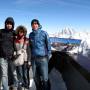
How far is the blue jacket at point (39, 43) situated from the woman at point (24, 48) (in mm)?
168

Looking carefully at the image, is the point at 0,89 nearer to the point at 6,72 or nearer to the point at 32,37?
the point at 6,72

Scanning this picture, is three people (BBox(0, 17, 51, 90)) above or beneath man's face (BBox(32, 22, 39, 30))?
beneath

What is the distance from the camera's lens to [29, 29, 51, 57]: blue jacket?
7848 millimetres

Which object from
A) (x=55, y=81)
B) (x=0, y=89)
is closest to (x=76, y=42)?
(x=55, y=81)

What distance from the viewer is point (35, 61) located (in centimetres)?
795

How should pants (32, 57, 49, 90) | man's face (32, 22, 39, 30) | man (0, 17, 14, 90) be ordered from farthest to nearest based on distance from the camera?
pants (32, 57, 49, 90), man's face (32, 22, 39, 30), man (0, 17, 14, 90)

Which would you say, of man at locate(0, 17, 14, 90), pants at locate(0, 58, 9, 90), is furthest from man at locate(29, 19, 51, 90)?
pants at locate(0, 58, 9, 90)

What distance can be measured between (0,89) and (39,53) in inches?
58.8

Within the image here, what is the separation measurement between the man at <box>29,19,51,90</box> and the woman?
0.15 m

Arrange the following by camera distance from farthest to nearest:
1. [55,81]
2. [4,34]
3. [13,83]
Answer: [55,81] → [13,83] → [4,34]

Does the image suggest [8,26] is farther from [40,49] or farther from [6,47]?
[40,49]

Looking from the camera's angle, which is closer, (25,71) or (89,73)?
(89,73)

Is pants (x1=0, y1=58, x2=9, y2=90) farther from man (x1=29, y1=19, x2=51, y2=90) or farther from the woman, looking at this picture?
man (x1=29, y1=19, x2=51, y2=90)

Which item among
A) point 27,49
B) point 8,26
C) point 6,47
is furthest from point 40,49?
point 8,26
